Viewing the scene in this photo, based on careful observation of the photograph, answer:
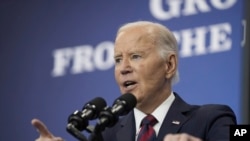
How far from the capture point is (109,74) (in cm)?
294

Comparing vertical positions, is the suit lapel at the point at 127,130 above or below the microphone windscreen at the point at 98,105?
below

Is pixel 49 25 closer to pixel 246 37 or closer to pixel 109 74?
pixel 109 74

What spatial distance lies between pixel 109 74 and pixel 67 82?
23 cm

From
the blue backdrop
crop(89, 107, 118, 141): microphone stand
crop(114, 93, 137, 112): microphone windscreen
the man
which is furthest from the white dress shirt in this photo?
the blue backdrop

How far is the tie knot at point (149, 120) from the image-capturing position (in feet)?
6.46

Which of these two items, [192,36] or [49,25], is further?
[49,25]

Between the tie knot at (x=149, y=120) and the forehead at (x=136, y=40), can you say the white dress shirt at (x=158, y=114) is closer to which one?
the tie knot at (x=149, y=120)

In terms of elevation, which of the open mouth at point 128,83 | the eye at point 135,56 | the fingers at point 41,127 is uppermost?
the eye at point 135,56

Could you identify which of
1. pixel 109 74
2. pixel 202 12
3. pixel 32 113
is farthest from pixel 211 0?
pixel 32 113

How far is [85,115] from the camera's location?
160 centimetres

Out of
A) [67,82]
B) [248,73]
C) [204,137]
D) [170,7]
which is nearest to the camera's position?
[204,137]

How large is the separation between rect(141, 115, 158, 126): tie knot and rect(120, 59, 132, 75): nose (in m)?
0.16

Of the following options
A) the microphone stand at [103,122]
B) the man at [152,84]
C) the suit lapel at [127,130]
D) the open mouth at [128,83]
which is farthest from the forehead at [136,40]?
the microphone stand at [103,122]

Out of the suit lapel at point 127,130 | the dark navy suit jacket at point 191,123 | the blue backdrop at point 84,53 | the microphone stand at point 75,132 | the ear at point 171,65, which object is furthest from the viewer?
the blue backdrop at point 84,53
